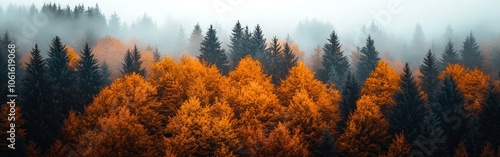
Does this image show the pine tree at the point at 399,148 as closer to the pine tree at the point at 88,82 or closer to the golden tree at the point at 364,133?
the golden tree at the point at 364,133

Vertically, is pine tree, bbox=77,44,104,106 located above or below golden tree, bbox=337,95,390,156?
above

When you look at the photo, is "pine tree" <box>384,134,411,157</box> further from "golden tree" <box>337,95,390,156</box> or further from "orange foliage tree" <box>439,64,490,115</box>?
"orange foliage tree" <box>439,64,490,115</box>

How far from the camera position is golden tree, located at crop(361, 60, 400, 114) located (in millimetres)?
45844

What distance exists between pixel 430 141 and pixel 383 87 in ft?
33.0

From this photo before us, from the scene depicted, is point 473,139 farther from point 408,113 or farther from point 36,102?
point 36,102

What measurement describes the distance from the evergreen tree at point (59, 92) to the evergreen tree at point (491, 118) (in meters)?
48.4

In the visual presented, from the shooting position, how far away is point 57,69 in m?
54.2

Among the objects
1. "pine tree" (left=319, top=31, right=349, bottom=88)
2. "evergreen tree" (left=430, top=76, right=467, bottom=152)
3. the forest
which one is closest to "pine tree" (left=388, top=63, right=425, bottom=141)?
the forest

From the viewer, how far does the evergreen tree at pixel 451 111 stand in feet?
140

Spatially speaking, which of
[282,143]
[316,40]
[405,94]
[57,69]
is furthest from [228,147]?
[316,40]

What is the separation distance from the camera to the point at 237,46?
246 feet

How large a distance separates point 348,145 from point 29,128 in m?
34.4

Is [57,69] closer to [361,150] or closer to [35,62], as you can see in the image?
[35,62]

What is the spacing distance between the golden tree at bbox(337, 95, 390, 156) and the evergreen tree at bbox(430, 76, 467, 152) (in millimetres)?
7267
